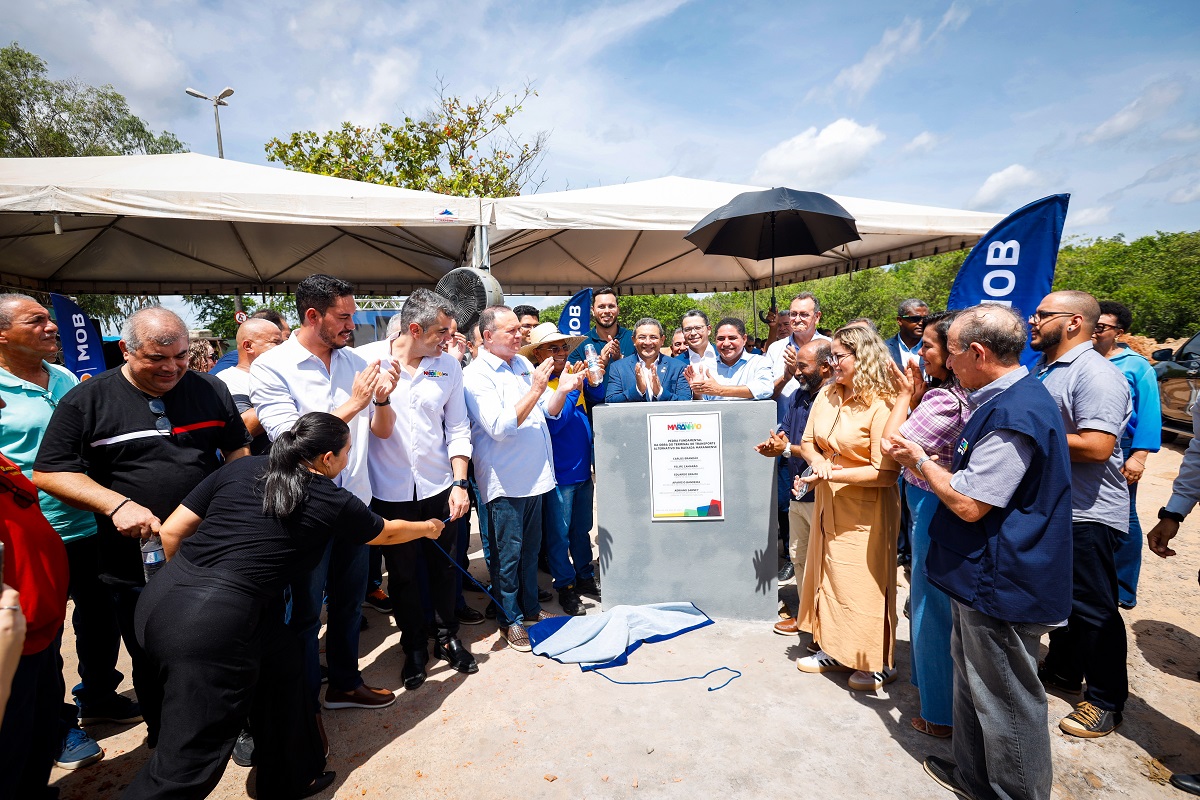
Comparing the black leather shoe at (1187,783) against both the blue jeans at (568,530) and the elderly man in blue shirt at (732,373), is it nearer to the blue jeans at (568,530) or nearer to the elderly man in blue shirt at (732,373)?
the elderly man in blue shirt at (732,373)

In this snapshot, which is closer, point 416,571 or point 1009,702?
point 1009,702

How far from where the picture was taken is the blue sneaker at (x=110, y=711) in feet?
10.1

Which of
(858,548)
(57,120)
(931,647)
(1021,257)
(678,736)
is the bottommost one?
(678,736)

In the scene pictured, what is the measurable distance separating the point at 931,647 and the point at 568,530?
2.47 meters

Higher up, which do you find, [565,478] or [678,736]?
[565,478]

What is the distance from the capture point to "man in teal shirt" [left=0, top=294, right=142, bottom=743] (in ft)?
9.27

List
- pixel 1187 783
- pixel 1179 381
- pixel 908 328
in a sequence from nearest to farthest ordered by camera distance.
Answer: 1. pixel 1187 783
2. pixel 908 328
3. pixel 1179 381

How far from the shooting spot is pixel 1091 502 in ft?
9.12

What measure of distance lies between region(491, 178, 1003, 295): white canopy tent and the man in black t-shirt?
A: 143 inches

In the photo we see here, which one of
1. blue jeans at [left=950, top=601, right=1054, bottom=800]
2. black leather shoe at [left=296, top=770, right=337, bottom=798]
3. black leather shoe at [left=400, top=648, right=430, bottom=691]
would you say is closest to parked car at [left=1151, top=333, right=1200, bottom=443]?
blue jeans at [left=950, top=601, right=1054, bottom=800]

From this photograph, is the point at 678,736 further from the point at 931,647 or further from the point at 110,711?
the point at 110,711

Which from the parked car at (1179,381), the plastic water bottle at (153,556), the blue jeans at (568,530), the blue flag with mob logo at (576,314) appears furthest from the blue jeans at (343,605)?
the parked car at (1179,381)

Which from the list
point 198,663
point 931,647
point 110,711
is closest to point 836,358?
point 931,647

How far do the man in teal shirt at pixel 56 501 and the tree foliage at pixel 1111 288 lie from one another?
7.56 metres
